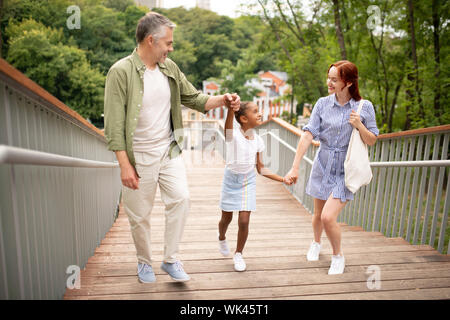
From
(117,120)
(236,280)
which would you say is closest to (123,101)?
(117,120)

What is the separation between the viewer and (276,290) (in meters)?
2.16

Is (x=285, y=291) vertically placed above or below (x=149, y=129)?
below

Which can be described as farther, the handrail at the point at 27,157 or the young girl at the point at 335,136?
the young girl at the point at 335,136

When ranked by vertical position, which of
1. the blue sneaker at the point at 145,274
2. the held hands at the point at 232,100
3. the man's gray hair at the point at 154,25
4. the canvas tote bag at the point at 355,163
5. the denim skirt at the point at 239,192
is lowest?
the blue sneaker at the point at 145,274

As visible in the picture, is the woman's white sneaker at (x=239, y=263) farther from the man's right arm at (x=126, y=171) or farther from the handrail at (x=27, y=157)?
the handrail at (x=27, y=157)

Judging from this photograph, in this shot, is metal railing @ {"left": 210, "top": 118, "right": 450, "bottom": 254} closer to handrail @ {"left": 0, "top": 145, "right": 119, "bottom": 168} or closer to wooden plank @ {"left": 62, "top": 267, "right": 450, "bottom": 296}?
wooden plank @ {"left": 62, "top": 267, "right": 450, "bottom": 296}

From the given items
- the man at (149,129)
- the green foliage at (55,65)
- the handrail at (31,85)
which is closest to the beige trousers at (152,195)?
the man at (149,129)

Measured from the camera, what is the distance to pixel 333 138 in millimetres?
2535

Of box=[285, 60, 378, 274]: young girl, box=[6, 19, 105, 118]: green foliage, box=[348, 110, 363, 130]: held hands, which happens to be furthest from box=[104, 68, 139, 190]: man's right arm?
box=[6, 19, 105, 118]: green foliage

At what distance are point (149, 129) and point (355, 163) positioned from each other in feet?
4.46

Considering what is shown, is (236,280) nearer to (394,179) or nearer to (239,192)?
(239,192)

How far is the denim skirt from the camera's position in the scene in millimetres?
2514

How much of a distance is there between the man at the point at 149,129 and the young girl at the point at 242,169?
322 millimetres

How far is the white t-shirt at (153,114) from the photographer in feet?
6.64
